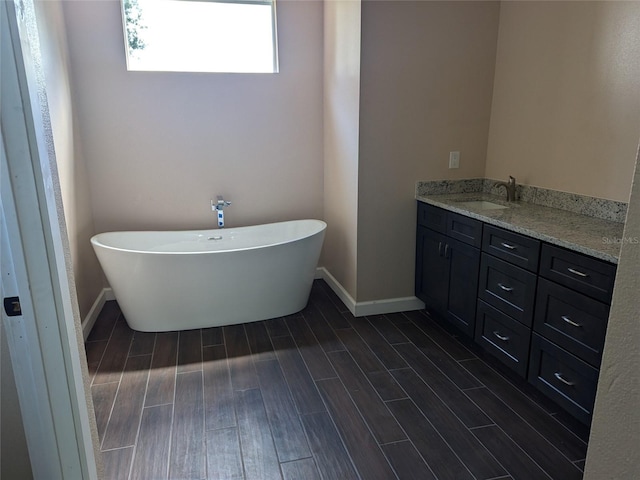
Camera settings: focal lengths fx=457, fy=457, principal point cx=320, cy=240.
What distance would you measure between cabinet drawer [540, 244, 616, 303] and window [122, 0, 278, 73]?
2687 millimetres

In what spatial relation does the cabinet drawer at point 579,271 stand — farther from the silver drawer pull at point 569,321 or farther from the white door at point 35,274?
the white door at point 35,274

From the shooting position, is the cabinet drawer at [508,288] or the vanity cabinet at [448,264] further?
the vanity cabinet at [448,264]

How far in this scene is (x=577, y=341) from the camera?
2.07 meters

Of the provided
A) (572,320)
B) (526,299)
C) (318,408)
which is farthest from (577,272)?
(318,408)


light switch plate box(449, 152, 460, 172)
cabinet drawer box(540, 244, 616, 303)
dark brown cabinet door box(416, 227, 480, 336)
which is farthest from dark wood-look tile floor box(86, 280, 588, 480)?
light switch plate box(449, 152, 460, 172)

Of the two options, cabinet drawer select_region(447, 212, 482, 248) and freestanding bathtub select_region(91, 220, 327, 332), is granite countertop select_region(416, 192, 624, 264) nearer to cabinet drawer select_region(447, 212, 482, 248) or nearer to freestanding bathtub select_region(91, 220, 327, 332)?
cabinet drawer select_region(447, 212, 482, 248)

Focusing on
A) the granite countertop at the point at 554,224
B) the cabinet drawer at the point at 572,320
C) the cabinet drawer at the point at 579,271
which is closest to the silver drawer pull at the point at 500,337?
the cabinet drawer at the point at 572,320

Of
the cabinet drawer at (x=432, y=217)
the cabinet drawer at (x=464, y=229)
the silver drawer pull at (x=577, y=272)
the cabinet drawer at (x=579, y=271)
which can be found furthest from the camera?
the cabinet drawer at (x=432, y=217)

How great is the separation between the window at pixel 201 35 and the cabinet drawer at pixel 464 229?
2000 mm

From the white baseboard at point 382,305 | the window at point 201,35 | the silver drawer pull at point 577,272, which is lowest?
the white baseboard at point 382,305

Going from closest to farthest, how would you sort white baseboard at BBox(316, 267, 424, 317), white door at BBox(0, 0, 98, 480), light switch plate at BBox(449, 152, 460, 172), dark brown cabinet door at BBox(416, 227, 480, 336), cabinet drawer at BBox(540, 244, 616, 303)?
white door at BBox(0, 0, 98, 480), cabinet drawer at BBox(540, 244, 616, 303), dark brown cabinet door at BBox(416, 227, 480, 336), light switch plate at BBox(449, 152, 460, 172), white baseboard at BBox(316, 267, 424, 317)

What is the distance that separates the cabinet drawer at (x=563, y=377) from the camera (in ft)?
6.63

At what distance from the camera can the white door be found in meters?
1.01

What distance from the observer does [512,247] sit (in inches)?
96.3
